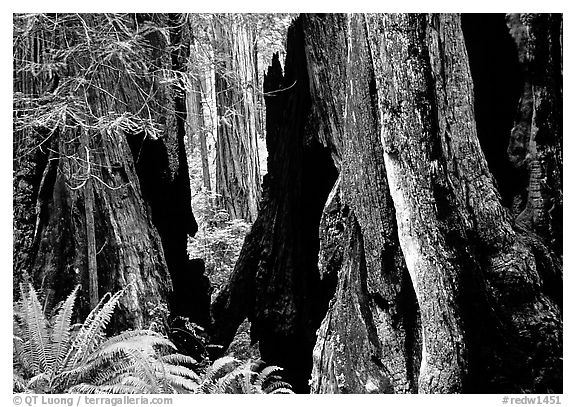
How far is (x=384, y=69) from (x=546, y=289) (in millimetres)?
1480

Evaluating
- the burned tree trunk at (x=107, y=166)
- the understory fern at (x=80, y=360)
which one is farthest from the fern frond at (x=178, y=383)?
the burned tree trunk at (x=107, y=166)

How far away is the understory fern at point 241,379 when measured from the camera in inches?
126

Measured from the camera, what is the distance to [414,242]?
3.13 meters

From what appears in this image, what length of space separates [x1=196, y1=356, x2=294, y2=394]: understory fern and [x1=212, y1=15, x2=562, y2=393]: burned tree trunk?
0.10 m

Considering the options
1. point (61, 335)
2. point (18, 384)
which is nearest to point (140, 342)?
point (61, 335)

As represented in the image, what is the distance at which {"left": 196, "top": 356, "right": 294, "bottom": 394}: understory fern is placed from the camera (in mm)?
3209

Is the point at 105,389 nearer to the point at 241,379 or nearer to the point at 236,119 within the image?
the point at 241,379

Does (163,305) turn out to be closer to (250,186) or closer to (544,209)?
(250,186)

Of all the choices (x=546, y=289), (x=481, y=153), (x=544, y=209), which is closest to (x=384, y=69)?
(x=481, y=153)

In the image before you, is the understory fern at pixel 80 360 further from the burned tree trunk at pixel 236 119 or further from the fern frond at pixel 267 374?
the burned tree trunk at pixel 236 119

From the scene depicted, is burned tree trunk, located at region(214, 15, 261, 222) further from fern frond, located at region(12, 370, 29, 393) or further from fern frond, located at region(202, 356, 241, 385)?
fern frond, located at region(12, 370, 29, 393)

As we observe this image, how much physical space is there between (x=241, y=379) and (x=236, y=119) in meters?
1.51

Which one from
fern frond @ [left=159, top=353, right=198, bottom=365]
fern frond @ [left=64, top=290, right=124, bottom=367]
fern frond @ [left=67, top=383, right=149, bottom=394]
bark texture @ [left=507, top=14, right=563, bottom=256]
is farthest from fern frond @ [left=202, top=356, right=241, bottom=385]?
bark texture @ [left=507, top=14, right=563, bottom=256]

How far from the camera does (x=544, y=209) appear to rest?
316 centimetres
